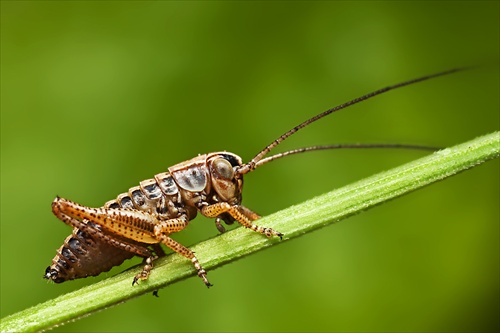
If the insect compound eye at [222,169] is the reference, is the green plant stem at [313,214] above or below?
below

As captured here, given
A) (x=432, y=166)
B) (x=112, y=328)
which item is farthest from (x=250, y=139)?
(x=432, y=166)

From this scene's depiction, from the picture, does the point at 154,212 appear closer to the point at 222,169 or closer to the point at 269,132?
the point at 222,169

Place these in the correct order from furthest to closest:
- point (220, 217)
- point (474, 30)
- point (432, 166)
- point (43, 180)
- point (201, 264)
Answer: point (474, 30)
point (43, 180)
point (220, 217)
point (201, 264)
point (432, 166)

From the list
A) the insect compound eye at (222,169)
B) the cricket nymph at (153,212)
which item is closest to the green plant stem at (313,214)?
the cricket nymph at (153,212)

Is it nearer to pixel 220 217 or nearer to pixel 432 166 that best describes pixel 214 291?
pixel 220 217

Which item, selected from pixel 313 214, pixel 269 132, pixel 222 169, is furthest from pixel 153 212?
pixel 313 214

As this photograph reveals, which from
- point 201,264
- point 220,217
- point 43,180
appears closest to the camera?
point 201,264

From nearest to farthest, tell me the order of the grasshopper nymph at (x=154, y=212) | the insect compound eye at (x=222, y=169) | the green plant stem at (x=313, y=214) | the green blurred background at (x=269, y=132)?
the green plant stem at (x=313, y=214)
the grasshopper nymph at (x=154, y=212)
the insect compound eye at (x=222, y=169)
the green blurred background at (x=269, y=132)

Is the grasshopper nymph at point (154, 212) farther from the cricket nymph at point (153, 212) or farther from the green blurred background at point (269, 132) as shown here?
the green blurred background at point (269, 132)
